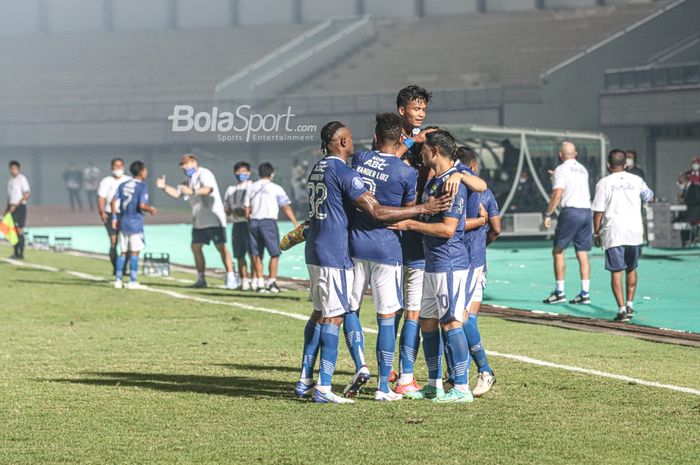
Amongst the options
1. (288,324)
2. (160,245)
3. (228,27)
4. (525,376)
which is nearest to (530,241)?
(160,245)

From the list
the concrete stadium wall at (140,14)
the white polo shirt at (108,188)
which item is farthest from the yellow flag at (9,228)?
the concrete stadium wall at (140,14)

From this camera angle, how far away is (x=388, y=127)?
8898mm

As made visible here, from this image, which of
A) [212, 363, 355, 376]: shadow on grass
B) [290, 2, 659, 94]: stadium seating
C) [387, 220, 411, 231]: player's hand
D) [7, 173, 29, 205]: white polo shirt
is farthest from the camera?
[290, 2, 659, 94]: stadium seating

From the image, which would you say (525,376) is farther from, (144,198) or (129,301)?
(144,198)

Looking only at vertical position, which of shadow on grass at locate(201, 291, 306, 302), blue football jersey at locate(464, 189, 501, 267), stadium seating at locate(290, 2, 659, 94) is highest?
stadium seating at locate(290, 2, 659, 94)

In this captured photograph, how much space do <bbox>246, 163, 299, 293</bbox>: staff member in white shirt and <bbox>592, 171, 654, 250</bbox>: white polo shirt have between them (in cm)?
546

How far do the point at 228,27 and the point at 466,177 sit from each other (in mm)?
60163

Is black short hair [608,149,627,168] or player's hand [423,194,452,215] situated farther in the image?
black short hair [608,149,627,168]

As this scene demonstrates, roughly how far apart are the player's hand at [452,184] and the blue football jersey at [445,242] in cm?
6

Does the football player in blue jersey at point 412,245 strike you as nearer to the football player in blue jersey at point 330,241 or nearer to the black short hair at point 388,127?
the black short hair at point 388,127

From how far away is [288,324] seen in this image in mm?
14641

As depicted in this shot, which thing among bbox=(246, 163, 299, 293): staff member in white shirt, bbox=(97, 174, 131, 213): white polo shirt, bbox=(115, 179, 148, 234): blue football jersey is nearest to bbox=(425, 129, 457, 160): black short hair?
bbox=(246, 163, 299, 293): staff member in white shirt

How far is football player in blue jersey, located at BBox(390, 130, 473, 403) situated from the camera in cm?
888

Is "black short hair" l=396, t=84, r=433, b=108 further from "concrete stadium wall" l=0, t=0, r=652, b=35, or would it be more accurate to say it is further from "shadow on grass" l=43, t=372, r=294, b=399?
"concrete stadium wall" l=0, t=0, r=652, b=35
